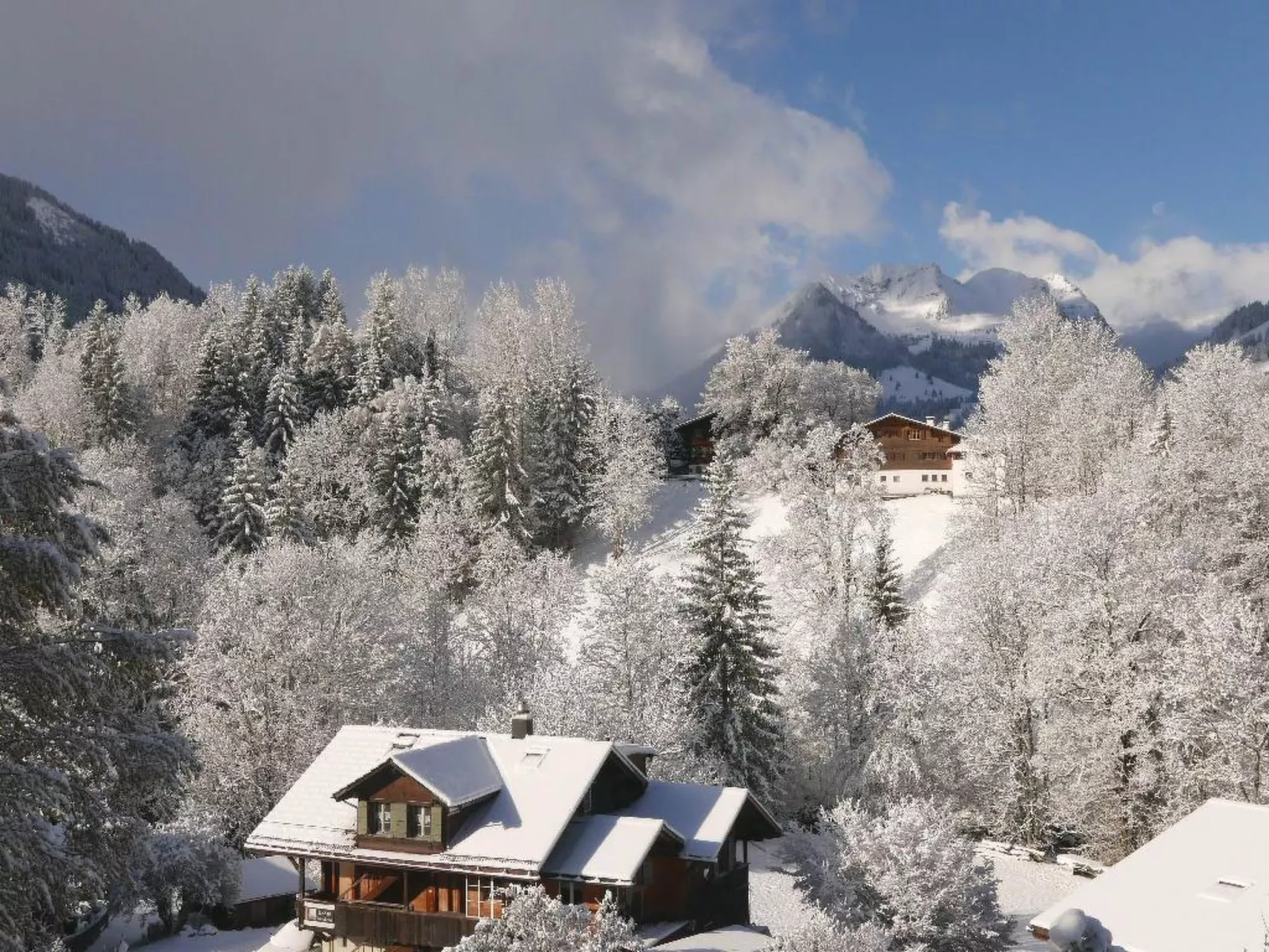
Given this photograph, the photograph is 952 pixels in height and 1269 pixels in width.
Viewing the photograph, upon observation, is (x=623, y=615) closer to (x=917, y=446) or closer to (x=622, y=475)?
(x=622, y=475)

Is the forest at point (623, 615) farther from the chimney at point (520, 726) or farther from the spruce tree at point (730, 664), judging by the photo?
the chimney at point (520, 726)

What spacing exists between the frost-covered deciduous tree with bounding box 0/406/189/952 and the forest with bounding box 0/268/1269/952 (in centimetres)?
5

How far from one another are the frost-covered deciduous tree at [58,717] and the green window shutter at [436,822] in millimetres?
10527

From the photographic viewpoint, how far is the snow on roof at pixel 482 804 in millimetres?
23312

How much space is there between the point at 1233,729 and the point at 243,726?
109 feet

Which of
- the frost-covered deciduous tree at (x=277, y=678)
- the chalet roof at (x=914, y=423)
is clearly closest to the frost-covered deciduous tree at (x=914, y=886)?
the frost-covered deciduous tree at (x=277, y=678)

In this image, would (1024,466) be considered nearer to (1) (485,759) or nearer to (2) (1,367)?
(1) (485,759)

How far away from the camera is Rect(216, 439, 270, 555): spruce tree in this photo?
186ft

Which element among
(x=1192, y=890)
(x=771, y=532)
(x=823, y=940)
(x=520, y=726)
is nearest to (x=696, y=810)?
(x=520, y=726)

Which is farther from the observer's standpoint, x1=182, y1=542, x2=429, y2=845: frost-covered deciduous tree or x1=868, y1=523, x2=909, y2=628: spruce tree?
x1=868, y1=523, x2=909, y2=628: spruce tree

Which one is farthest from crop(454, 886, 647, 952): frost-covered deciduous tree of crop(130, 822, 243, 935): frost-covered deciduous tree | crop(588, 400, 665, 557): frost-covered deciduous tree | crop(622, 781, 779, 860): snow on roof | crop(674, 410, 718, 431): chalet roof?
crop(674, 410, 718, 431): chalet roof

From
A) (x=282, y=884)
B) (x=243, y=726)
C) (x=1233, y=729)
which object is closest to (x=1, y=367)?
(x=243, y=726)

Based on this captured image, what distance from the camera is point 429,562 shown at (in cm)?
5944

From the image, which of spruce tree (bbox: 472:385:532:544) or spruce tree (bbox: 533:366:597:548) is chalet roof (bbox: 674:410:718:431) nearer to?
spruce tree (bbox: 533:366:597:548)
